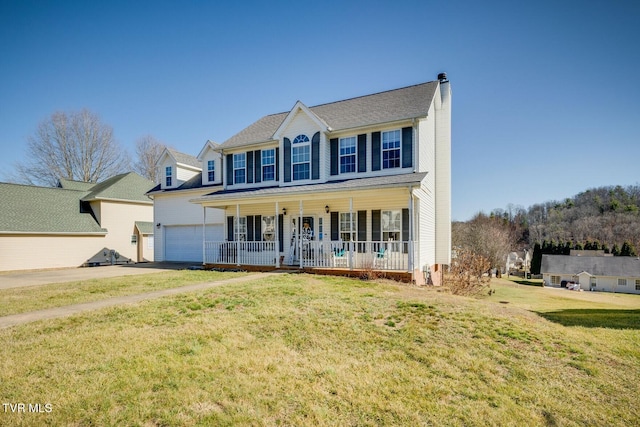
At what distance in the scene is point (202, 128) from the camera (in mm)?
25844

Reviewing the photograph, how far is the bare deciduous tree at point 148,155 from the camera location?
42.3m

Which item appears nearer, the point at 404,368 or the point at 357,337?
the point at 404,368

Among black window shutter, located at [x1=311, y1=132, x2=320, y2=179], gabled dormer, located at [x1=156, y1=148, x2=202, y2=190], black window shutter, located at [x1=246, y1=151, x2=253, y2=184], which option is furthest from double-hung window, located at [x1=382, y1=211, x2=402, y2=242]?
gabled dormer, located at [x1=156, y1=148, x2=202, y2=190]

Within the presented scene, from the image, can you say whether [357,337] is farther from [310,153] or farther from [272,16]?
[272,16]

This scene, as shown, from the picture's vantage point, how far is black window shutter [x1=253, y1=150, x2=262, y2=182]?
1838 centimetres

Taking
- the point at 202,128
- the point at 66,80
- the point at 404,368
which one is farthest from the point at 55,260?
the point at 404,368

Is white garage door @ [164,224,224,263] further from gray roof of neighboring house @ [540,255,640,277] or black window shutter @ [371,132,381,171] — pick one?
gray roof of neighboring house @ [540,255,640,277]

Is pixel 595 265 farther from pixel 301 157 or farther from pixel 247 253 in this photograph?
pixel 247 253

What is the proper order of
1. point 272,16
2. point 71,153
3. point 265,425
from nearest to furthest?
point 265,425 < point 272,16 < point 71,153

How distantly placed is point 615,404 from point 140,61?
847 inches

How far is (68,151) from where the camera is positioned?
32.9 meters

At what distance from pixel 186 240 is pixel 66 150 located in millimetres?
22398

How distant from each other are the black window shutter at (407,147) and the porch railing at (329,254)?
3807mm

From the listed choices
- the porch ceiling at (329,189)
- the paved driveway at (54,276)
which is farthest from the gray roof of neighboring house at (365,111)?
the paved driveway at (54,276)
